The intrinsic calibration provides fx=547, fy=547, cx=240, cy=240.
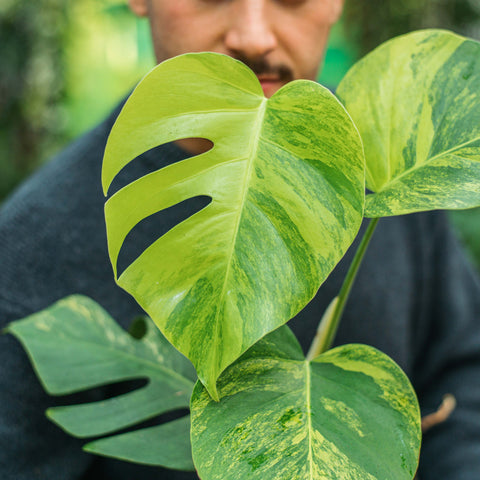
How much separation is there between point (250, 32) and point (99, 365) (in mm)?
376

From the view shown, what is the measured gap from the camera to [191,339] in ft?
1.08

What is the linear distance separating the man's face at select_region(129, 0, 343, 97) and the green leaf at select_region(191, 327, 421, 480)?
31 centimetres

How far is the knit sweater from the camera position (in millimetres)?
709

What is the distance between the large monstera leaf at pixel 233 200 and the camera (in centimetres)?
32

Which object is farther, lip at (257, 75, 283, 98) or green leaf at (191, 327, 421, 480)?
lip at (257, 75, 283, 98)

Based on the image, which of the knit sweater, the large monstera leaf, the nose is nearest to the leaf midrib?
the large monstera leaf

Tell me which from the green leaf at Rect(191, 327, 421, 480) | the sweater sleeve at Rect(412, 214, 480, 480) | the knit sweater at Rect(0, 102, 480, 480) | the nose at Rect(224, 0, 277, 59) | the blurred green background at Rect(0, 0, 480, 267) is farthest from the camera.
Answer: the blurred green background at Rect(0, 0, 480, 267)

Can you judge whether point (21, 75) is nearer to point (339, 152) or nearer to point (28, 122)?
point (28, 122)

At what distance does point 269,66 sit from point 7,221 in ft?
1.44

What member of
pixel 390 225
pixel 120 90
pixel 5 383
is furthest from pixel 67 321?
pixel 120 90

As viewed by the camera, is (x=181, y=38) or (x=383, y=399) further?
(x=181, y=38)

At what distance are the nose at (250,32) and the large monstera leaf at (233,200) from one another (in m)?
0.21

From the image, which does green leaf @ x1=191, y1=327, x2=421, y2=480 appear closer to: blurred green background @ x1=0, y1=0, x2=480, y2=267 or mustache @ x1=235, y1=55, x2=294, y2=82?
mustache @ x1=235, y1=55, x2=294, y2=82

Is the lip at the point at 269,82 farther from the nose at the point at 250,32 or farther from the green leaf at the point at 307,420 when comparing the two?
the green leaf at the point at 307,420
